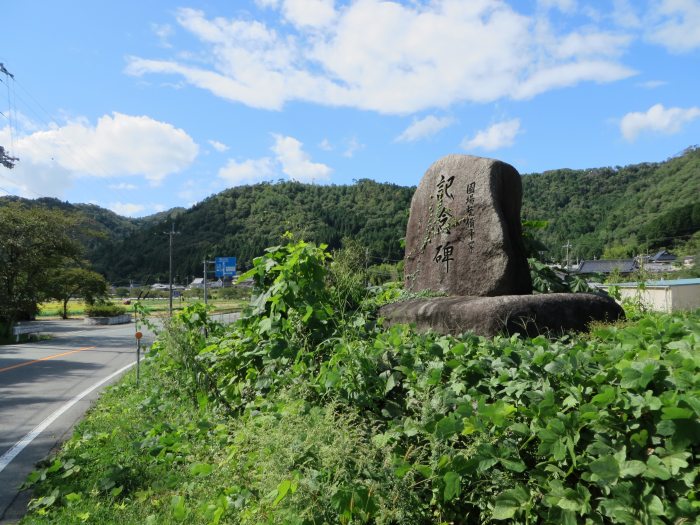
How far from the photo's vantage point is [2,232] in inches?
838

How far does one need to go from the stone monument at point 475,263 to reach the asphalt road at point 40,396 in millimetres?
4004

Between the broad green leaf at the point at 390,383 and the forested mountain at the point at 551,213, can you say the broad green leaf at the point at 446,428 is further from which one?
the forested mountain at the point at 551,213

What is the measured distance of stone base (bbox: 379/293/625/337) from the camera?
4.28 metres

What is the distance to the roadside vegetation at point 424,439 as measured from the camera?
2.08 m

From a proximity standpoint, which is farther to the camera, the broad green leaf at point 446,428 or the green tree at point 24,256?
the green tree at point 24,256

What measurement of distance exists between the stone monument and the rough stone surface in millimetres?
11

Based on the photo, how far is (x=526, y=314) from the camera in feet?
14.1

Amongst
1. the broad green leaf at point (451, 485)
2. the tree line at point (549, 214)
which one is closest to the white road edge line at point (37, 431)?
the broad green leaf at point (451, 485)

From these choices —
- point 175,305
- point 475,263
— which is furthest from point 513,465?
point 175,305

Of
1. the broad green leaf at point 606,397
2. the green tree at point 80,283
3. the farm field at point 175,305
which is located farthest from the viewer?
the green tree at point 80,283

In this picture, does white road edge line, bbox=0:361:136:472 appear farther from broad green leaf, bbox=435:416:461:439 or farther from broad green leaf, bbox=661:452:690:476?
broad green leaf, bbox=661:452:690:476

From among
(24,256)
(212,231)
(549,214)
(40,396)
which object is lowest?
(40,396)

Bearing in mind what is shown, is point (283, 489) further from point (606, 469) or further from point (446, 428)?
point (606, 469)

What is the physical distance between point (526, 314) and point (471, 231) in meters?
1.87
